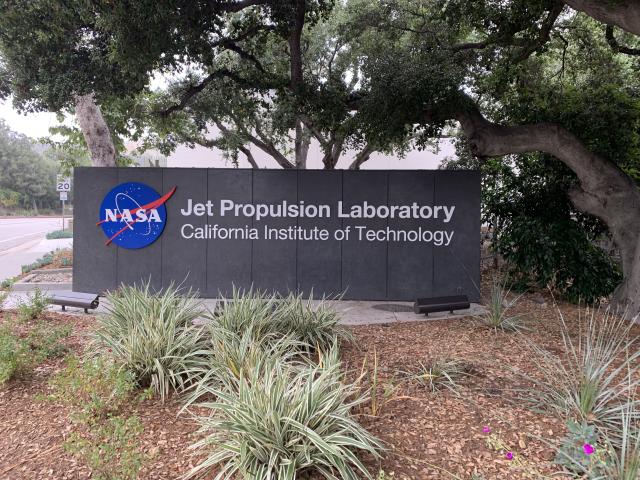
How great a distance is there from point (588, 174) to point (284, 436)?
7.45 m

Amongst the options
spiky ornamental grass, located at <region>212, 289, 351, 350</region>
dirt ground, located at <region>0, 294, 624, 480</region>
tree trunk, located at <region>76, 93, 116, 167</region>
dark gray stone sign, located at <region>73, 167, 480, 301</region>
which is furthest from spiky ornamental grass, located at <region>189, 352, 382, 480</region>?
tree trunk, located at <region>76, 93, 116, 167</region>

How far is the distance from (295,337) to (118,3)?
5.61 m

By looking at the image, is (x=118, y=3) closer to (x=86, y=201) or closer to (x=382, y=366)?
(x=86, y=201)

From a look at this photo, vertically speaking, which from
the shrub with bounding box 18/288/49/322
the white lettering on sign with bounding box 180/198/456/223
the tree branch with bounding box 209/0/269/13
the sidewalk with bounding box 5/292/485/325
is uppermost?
the tree branch with bounding box 209/0/269/13

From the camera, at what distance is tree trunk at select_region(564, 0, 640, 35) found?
6070mm

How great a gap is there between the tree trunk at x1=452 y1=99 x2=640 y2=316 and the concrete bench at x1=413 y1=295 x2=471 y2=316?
2417 millimetres

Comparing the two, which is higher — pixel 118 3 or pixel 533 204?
pixel 118 3

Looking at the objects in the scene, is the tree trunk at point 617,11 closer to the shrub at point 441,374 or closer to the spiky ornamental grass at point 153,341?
the shrub at point 441,374

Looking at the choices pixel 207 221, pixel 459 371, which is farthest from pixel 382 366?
pixel 207 221

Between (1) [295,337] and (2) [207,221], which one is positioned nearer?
(1) [295,337]

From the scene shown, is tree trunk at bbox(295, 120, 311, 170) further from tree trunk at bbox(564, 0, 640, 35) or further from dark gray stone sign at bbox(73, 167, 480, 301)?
tree trunk at bbox(564, 0, 640, 35)

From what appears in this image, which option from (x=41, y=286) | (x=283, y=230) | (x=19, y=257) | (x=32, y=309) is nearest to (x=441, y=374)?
(x=283, y=230)

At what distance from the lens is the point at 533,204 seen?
393 inches

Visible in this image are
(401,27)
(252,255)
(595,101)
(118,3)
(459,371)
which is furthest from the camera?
(401,27)
